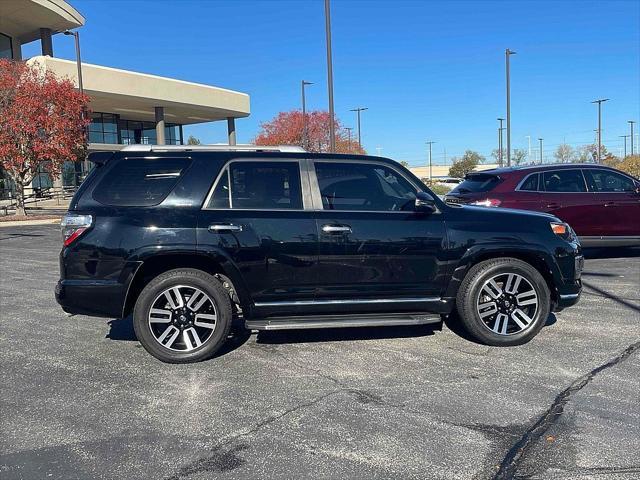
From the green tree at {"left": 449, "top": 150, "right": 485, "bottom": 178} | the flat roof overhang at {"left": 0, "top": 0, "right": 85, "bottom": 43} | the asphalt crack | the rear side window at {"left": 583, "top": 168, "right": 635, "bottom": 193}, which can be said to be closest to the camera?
the asphalt crack

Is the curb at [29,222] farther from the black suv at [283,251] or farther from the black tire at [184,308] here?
the black tire at [184,308]

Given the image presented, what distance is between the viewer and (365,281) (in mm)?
5059

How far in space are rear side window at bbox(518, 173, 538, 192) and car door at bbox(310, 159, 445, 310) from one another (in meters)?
4.81

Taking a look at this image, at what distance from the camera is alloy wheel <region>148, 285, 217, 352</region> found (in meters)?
4.93

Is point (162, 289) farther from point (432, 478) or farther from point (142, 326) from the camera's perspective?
point (432, 478)

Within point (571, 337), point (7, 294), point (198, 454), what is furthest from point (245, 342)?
point (7, 294)

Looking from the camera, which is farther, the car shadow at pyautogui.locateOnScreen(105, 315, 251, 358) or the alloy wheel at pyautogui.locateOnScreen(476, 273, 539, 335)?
the car shadow at pyautogui.locateOnScreen(105, 315, 251, 358)

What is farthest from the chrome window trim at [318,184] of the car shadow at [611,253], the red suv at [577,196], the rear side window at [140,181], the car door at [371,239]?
the car shadow at [611,253]

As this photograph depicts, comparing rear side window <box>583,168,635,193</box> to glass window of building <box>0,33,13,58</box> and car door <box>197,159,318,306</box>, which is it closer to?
car door <box>197,159,318,306</box>

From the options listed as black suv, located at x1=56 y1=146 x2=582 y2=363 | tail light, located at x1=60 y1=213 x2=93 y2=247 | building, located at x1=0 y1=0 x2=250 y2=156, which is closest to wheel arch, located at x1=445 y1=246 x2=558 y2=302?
black suv, located at x1=56 y1=146 x2=582 y2=363

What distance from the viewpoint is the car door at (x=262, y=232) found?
16.1 ft

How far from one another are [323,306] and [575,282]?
2.49 metres

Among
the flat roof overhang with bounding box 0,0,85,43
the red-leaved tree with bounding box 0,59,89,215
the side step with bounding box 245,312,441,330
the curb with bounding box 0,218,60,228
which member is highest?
the flat roof overhang with bounding box 0,0,85,43

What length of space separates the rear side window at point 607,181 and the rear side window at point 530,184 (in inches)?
39.3
